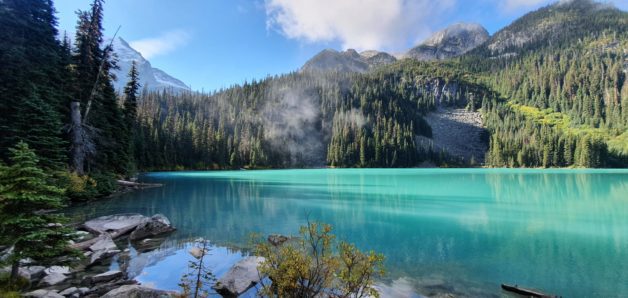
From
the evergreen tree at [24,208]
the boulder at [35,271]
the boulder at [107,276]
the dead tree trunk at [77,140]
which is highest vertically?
the dead tree trunk at [77,140]

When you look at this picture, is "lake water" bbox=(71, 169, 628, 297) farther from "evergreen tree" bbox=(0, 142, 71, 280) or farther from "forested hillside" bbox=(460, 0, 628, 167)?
"forested hillside" bbox=(460, 0, 628, 167)

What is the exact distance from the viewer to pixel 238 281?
9.65m

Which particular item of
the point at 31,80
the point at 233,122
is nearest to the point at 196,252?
the point at 31,80

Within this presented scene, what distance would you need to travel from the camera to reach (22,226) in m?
7.14

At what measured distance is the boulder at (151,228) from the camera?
16078 mm

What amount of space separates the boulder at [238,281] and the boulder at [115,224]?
8930mm

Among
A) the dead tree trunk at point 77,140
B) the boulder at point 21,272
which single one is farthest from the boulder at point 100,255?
the dead tree trunk at point 77,140

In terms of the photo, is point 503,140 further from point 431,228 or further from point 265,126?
point 431,228

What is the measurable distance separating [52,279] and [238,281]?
5225 mm

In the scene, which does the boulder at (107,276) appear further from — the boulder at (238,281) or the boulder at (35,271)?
the boulder at (238,281)

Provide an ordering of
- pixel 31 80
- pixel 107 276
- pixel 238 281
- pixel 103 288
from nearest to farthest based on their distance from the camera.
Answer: pixel 103 288
pixel 238 281
pixel 107 276
pixel 31 80

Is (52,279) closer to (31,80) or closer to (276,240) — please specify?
(276,240)

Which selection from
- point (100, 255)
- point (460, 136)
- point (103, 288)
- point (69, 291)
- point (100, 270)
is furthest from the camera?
point (460, 136)

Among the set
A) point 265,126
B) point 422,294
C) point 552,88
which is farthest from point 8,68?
point 552,88
